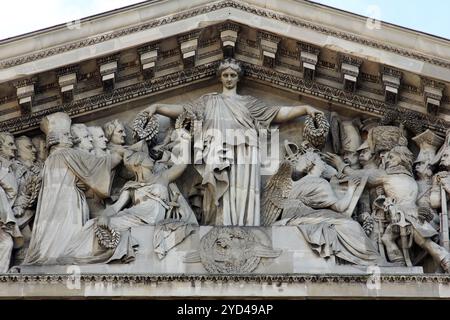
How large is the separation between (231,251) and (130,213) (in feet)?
4.12

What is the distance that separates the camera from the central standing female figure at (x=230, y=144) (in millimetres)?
20391

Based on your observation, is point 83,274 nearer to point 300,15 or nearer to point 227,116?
point 227,116

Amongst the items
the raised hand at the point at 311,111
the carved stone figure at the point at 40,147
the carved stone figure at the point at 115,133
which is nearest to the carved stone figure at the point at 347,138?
the raised hand at the point at 311,111

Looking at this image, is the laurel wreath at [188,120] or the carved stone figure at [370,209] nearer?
the carved stone figure at [370,209]

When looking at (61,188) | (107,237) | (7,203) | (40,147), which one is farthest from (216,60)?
(7,203)

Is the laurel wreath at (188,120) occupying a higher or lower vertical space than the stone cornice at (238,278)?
higher

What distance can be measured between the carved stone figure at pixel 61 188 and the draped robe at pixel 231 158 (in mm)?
1110

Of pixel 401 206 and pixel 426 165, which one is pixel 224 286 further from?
pixel 426 165

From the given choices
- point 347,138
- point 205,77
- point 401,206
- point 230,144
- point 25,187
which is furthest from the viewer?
point 205,77

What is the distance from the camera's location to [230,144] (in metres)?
20.8

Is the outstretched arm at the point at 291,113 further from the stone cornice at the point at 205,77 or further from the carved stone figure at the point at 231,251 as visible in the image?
the carved stone figure at the point at 231,251

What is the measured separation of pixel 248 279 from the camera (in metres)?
19.5

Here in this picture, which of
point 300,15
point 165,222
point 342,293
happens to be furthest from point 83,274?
point 300,15

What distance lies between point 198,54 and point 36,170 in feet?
8.07
